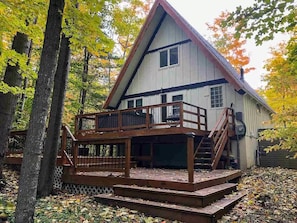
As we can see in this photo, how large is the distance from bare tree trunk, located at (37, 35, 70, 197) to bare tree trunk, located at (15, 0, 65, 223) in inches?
117

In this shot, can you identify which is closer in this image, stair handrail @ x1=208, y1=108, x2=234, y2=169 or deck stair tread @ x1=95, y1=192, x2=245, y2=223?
deck stair tread @ x1=95, y1=192, x2=245, y2=223

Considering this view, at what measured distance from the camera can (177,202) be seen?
4730mm

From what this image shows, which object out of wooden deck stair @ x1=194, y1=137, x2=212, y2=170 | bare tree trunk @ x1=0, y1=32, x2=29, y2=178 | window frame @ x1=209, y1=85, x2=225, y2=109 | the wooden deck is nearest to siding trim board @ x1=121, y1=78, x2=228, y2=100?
window frame @ x1=209, y1=85, x2=225, y2=109

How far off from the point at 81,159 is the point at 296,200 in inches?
244

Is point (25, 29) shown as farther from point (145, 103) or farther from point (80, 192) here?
point (145, 103)

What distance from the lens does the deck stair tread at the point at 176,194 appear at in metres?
4.48

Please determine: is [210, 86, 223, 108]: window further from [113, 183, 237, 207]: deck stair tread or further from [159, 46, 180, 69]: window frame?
[113, 183, 237, 207]: deck stair tread

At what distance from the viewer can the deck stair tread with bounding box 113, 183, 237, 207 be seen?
448cm

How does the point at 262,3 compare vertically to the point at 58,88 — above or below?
above

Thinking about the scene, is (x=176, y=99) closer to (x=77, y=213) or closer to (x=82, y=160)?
(x=82, y=160)

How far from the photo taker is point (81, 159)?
8.24 m

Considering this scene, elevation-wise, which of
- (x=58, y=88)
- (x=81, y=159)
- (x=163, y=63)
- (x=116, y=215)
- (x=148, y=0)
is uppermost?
(x=148, y=0)

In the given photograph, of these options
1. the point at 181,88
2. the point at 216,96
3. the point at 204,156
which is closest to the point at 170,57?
the point at 181,88

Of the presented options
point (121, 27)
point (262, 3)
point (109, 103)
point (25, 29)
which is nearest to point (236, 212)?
point (262, 3)
